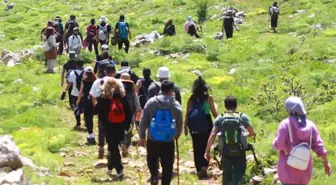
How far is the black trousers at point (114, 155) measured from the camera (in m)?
9.36

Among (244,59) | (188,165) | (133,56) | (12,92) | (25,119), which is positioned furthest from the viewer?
(133,56)

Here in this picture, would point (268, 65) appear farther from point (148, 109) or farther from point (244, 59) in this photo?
point (148, 109)

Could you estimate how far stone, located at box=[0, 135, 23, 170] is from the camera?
838 centimetres

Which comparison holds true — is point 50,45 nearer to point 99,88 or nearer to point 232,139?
point 99,88

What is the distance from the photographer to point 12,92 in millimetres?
17219

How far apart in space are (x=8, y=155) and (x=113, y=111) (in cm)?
178

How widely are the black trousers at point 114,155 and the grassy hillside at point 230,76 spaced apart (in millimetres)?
518

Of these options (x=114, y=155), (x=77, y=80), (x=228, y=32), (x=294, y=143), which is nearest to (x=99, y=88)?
(x=114, y=155)

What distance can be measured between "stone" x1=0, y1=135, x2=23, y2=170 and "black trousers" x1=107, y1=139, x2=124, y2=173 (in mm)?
1540

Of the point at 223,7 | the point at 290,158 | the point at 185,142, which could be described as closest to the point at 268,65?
the point at 185,142

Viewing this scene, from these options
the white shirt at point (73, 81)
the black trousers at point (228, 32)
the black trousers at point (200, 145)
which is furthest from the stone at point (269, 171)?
the black trousers at point (228, 32)

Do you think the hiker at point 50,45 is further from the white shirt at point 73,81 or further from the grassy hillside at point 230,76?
the white shirt at point 73,81

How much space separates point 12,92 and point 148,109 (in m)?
10.4

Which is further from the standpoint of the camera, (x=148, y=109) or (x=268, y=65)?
(x=268, y=65)
